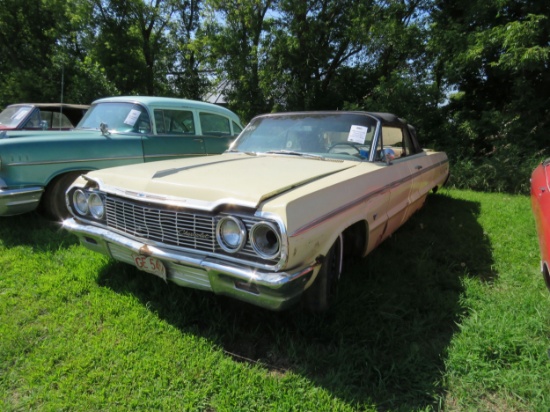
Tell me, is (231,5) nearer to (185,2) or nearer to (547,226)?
(185,2)

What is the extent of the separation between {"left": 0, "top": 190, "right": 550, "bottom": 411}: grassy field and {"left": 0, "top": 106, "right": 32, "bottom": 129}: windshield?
13.8ft

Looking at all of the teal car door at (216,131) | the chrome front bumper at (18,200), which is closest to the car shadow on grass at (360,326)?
the chrome front bumper at (18,200)

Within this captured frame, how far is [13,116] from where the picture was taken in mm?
6453

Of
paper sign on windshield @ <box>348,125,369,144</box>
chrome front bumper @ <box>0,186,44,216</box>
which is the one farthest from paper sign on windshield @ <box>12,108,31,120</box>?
paper sign on windshield @ <box>348,125,369,144</box>

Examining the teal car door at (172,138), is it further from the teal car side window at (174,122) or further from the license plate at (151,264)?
the license plate at (151,264)

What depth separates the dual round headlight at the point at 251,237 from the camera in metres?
1.86

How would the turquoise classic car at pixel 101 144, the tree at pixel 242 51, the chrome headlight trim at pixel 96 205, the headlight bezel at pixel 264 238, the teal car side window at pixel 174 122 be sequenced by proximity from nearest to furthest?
the headlight bezel at pixel 264 238, the chrome headlight trim at pixel 96 205, the turquoise classic car at pixel 101 144, the teal car side window at pixel 174 122, the tree at pixel 242 51

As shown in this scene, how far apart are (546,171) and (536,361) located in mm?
1763

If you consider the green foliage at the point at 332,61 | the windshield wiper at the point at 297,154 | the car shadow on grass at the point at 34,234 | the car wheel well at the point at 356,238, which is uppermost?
the green foliage at the point at 332,61

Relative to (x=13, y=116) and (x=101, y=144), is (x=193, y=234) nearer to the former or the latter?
(x=101, y=144)

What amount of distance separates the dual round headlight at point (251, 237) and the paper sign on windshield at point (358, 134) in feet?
5.29

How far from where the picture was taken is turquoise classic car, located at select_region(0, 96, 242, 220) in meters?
3.80

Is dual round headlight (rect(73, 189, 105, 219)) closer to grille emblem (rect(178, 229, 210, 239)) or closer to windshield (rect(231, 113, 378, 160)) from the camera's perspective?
grille emblem (rect(178, 229, 210, 239))

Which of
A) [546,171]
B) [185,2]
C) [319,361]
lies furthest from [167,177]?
[185,2]
